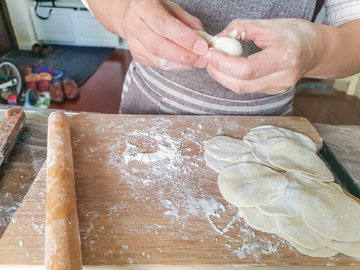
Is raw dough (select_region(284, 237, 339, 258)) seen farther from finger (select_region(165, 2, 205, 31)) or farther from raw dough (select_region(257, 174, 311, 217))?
finger (select_region(165, 2, 205, 31))

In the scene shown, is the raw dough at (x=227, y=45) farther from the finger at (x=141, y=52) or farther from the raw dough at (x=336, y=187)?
the raw dough at (x=336, y=187)

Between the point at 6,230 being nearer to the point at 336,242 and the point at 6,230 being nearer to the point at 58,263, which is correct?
the point at 58,263

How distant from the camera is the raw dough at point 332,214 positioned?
0.65m

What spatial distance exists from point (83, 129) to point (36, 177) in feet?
0.77

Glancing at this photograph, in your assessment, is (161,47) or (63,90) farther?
(63,90)

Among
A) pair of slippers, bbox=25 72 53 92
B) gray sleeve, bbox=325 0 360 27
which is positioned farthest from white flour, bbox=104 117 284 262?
pair of slippers, bbox=25 72 53 92

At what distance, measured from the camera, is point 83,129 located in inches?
36.7

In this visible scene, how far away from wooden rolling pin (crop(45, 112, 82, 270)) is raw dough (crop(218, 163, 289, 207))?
1.32ft

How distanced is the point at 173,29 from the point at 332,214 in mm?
628

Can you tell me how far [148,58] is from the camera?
2.54 ft

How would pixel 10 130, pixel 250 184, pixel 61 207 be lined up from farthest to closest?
pixel 10 130 < pixel 250 184 < pixel 61 207

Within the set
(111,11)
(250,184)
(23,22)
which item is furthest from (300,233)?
(23,22)

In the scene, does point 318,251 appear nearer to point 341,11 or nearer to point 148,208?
point 148,208

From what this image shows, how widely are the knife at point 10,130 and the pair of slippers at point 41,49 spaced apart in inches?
121
